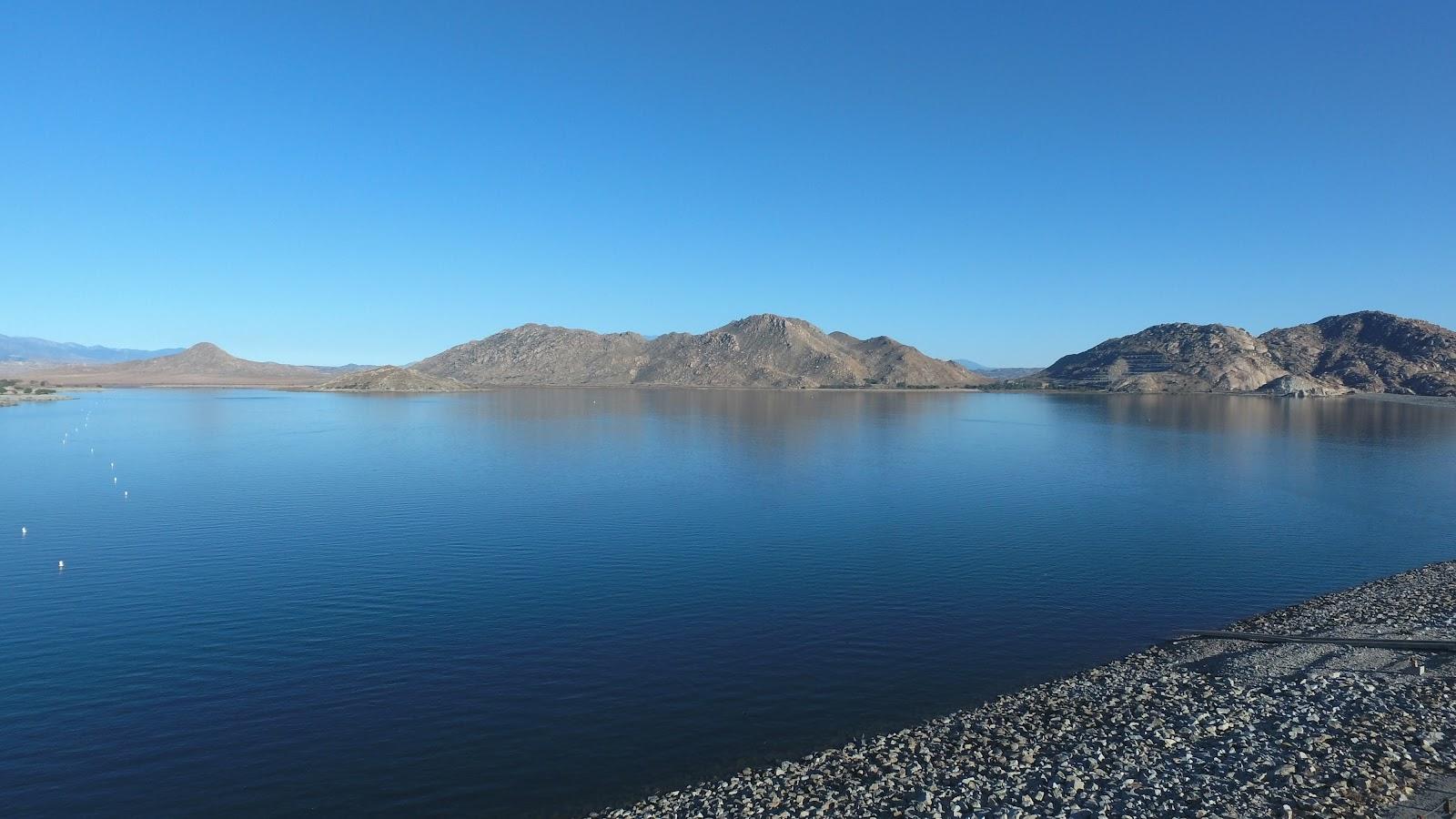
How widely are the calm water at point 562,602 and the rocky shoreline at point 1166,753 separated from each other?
75.0 inches

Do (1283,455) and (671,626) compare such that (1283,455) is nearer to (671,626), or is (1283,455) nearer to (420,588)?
(671,626)

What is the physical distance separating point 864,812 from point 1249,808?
26.1 feet

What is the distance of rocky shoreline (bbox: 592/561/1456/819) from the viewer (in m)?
15.7

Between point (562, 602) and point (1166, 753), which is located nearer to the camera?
point (1166, 753)

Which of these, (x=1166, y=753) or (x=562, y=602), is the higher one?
(x=1166, y=753)

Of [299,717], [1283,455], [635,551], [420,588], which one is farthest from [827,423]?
[299,717]

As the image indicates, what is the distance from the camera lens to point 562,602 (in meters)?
31.8

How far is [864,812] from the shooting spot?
1565 cm

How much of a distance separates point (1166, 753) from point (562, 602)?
74.2 feet

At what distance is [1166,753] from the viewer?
58.5 feet

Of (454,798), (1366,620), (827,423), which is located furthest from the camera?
(827,423)

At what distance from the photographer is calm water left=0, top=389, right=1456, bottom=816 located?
19.1 meters

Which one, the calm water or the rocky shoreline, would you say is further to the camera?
the calm water

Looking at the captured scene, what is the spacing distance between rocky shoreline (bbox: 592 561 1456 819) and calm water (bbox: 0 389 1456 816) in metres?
1.91
